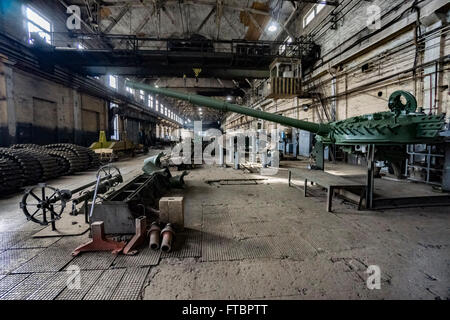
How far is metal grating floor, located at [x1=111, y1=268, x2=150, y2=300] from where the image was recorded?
63.9 inches

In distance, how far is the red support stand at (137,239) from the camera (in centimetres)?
225

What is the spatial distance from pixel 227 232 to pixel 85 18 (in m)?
14.7

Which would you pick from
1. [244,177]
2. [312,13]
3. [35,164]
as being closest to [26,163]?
[35,164]

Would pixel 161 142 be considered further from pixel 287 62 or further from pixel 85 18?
pixel 287 62

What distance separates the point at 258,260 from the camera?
211 cm

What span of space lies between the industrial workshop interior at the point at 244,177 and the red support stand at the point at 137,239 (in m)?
0.01

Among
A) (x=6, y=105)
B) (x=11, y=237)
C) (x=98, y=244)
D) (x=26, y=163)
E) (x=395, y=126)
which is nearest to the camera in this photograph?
(x=98, y=244)

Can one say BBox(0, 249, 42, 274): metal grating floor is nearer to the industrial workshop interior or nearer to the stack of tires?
the industrial workshop interior

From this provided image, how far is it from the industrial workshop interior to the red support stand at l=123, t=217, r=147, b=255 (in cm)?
1

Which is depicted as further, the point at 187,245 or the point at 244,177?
the point at 244,177

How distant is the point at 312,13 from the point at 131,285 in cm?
1280

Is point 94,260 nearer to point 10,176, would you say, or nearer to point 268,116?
point 268,116

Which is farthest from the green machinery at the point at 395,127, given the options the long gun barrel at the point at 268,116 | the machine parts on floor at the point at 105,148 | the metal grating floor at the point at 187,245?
the machine parts on floor at the point at 105,148
